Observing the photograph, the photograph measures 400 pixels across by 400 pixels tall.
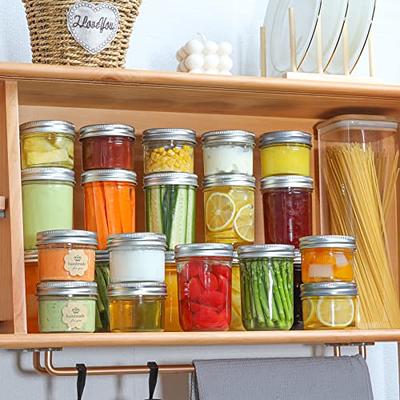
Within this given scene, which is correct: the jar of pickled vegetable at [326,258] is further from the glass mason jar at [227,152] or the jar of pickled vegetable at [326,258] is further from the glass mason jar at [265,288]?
the glass mason jar at [227,152]

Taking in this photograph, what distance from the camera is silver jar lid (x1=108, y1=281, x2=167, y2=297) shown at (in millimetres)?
1527

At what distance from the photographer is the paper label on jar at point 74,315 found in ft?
4.91

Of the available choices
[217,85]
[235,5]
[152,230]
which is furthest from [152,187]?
[235,5]

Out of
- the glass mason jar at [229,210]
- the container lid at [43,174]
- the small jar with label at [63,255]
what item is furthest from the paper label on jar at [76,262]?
the glass mason jar at [229,210]

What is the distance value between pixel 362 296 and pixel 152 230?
37 cm

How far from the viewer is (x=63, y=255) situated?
1.52 metres

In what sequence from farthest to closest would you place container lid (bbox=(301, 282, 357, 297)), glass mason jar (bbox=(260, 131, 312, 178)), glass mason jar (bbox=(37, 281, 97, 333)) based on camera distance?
glass mason jar (bbox=(260, 131, 312, 178))
container lid (bbox=(301, 282, 357, 297))
glass mason jar (bbox=(37, 281, 97, 333))

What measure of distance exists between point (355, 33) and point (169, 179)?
1.46 feet

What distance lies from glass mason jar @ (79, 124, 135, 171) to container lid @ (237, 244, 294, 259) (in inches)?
9.2

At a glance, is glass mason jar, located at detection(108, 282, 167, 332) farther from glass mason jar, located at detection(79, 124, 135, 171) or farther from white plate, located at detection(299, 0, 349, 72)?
white plate, located at detection(299, 0, 349, 72)

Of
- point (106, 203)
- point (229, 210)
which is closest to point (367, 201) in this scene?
point (229, 210)

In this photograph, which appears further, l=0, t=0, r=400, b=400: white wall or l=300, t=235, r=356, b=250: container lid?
l=0, t=0, r=400, b=400: white wall

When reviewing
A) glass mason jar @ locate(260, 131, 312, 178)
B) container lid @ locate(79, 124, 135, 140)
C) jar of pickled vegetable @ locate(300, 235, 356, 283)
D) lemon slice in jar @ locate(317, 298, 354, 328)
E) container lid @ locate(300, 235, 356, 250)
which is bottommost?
lemon slice in jar @ locate(317, 298, 354, 328)

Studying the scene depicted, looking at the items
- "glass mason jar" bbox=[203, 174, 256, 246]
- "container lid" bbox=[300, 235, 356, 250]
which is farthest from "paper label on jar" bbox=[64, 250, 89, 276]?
"container lid" bbox=[300, 235, 356, 250]
